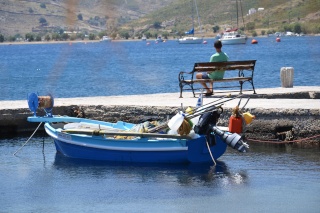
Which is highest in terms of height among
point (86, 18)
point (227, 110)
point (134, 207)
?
point (86, 18)

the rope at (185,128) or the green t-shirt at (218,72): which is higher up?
the green t-shirt at (218,72)

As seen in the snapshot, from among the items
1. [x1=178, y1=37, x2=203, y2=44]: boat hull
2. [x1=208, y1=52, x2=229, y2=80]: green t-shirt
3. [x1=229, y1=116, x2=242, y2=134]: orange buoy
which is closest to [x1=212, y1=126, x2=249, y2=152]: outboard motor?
[x1=229, y1=116, x2=242, y2=134]: orange buoy

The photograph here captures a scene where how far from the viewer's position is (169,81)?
49.1 m

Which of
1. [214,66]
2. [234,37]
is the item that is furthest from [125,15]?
[234,37]

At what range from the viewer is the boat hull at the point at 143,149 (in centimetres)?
1443

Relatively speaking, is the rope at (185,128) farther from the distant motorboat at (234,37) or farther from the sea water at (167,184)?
the distant motorboat at (234,37)

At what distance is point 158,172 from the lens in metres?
14.2

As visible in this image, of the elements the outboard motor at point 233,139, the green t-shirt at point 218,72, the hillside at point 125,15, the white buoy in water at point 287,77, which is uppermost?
the hillside at point 125,15

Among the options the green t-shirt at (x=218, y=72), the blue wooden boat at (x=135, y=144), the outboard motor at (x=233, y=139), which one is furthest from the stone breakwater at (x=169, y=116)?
the green t-shirt at (x=218, y=72)

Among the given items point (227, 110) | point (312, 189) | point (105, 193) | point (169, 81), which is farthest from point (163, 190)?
point (169, 81)

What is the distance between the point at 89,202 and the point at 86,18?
6096mm

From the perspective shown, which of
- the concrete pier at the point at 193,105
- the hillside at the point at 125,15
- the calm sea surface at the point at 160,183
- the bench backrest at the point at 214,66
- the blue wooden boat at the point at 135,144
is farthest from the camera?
the bench backrest at the point at 214,66

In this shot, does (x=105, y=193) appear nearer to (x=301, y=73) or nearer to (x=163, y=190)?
(x=163, y=190)

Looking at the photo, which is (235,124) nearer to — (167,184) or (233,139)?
(233,139)
